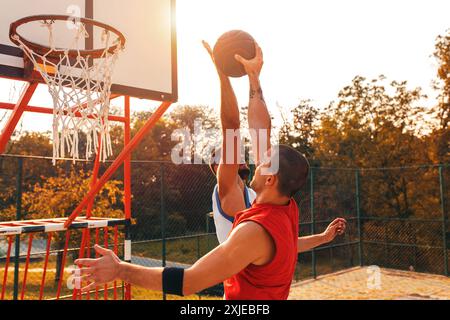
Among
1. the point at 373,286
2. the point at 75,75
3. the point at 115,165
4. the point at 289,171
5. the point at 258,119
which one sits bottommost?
the point at 373,286

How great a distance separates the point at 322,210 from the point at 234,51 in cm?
1293

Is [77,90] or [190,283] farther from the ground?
[77,90]

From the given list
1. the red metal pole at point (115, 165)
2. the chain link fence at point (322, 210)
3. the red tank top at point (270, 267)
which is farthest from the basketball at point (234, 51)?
the chain link fence at point (322, 210)

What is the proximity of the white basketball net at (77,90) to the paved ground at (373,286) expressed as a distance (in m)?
5.51

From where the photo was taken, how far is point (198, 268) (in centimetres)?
155

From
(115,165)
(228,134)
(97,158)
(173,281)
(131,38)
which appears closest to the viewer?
(173,281)

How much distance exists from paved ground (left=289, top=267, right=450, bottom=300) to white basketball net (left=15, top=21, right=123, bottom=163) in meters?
5.51

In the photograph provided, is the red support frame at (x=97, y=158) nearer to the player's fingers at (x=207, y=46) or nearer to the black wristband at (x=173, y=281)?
the player's fingers at (x=207, y=46)

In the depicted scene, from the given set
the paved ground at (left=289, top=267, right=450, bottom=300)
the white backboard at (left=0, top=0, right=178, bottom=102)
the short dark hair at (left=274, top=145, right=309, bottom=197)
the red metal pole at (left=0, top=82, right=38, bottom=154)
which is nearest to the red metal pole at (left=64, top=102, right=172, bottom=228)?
the white backboard at (left=0, top=0, right=178, bottom=102)

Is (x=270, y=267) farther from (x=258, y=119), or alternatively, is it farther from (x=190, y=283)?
(x=258, y=119)

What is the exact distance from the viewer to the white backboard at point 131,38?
3.38 meters

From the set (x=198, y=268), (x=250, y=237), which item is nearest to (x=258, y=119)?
(x=250, y=237)

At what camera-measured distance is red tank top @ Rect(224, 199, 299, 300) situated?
5.42ft

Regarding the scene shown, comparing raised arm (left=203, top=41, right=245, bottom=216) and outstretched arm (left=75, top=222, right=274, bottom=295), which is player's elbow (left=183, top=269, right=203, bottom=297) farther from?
raised arm (left=203, top=41, right=245, bottom=216)
